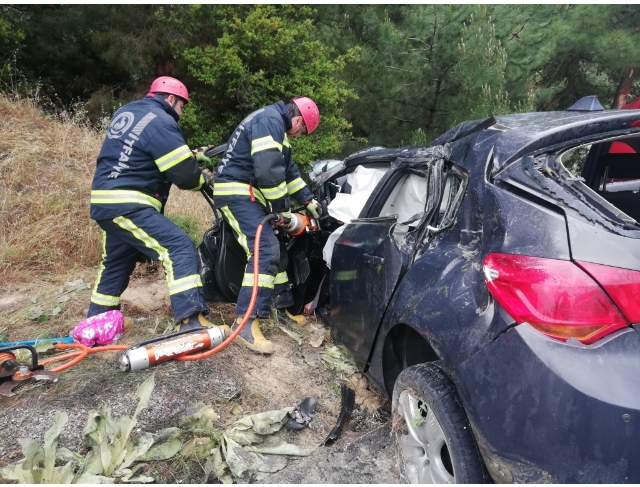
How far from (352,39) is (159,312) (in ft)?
25.0

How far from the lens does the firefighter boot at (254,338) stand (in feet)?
11.0

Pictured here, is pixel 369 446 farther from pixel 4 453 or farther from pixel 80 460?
pixel 4 453

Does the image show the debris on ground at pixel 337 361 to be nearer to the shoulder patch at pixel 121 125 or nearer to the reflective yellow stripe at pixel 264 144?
the reflective yellow stripe at pixel 264 144

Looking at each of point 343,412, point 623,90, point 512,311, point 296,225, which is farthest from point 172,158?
point 623,90

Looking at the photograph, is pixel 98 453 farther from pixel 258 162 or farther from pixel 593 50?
pixel 593 50

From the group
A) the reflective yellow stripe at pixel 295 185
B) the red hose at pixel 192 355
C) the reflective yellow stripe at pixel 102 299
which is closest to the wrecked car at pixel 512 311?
the red hose at pixel 192 355

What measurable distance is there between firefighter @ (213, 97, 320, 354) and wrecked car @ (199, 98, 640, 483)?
1156 millimetres

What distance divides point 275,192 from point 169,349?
4.36 feet

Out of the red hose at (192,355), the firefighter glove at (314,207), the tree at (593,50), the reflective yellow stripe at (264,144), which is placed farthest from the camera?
the tree at (593,50)

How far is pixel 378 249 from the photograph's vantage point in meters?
2.45

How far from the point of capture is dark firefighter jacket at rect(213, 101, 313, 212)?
135 inches

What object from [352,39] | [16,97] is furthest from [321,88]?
[16,97]

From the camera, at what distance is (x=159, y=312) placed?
167 inches

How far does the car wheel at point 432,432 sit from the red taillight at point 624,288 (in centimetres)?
62
